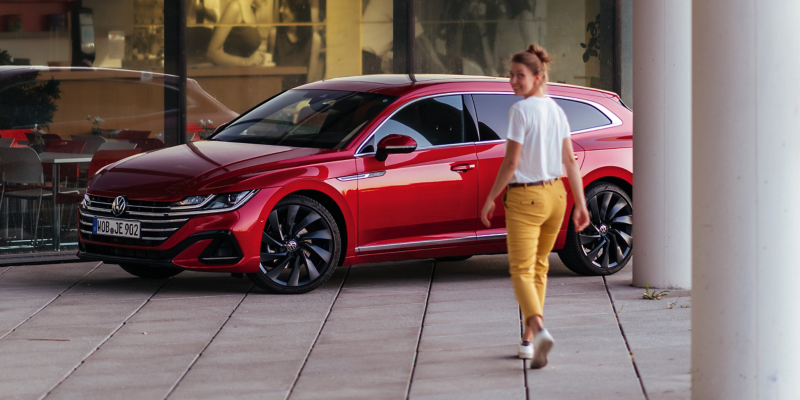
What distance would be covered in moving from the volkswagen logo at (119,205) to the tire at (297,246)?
3.38 ft

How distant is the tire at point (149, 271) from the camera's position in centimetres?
898

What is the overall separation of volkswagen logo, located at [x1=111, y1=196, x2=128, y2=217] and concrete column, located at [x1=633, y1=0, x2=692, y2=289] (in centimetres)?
386

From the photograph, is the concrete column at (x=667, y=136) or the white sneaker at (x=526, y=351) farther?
the concrete column at (x=667, y=136)

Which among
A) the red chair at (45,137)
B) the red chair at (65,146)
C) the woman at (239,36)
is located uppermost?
the woman at (239,36)

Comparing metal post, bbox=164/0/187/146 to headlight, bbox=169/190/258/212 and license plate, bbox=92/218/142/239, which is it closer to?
license plate, bbox=92/218/142/239

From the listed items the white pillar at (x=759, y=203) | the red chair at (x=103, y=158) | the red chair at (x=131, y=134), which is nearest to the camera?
the white pillar at (x=759, y=203)

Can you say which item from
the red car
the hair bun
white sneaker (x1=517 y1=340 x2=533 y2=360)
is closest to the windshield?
the red car

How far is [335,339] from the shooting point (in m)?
6.75

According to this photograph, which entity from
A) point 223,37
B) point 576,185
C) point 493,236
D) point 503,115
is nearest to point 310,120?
point 503,115

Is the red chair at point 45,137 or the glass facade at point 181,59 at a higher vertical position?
the glass facade at point 181,59

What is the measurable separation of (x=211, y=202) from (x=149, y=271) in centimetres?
140

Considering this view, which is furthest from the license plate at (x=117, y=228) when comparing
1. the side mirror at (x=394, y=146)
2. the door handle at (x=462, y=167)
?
the door handle at (x=462, y=167)

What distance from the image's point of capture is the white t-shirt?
5809 millimetres

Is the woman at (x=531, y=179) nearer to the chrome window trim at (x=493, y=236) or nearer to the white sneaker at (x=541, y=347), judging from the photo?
the white sneaker at (x=541, y=347)
